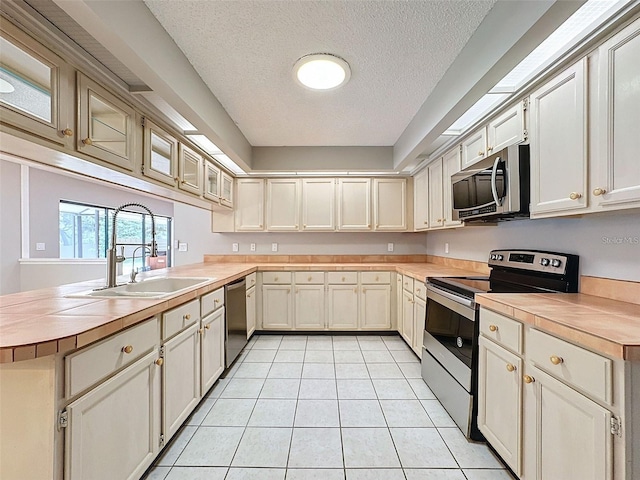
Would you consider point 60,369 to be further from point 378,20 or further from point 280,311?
point 280,311

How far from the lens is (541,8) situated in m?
1.18

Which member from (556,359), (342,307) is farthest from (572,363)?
(342,307)

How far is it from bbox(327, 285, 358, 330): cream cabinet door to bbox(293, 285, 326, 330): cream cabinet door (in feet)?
0.33

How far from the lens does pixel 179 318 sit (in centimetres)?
178

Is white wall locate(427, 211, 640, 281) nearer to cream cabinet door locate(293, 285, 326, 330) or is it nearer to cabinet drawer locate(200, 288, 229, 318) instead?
cream cabinet door locate(293, 285, 326, 330)

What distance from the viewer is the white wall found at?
58.8 inches

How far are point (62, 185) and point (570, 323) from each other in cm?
752

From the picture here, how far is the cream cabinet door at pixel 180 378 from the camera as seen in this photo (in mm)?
1638

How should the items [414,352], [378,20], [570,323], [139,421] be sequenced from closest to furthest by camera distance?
[570,323] → [139,421] → [378,20] → [414,352]

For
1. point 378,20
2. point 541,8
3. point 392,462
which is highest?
point 378,20

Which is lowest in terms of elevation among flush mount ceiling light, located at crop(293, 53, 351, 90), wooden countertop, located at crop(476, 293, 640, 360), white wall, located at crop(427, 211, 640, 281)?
wooden countertop, located at crop(476, 293, 640, 360)

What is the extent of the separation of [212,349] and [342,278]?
1.86 metres

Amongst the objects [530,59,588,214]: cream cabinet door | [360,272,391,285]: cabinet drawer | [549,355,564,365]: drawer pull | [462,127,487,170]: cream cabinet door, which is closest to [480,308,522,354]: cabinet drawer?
[549,355,564,365]: drawer pull

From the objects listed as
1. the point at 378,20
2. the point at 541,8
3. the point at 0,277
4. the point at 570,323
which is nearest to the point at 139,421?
the point at 570,323
